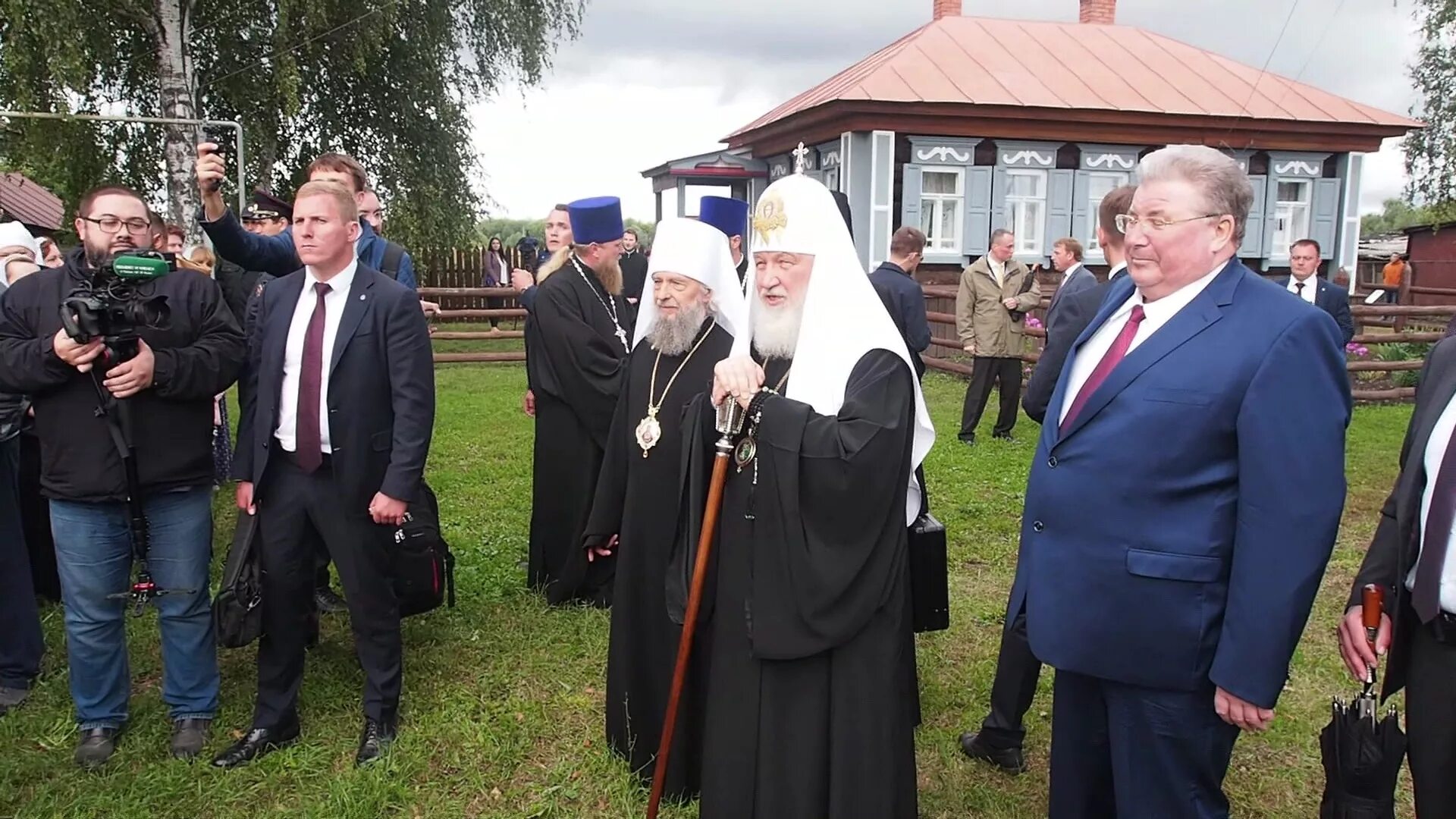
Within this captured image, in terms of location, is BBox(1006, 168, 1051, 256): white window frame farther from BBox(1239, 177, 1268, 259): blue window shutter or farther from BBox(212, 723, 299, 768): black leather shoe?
BBox(212, 723, 299, 768): black leather shoe

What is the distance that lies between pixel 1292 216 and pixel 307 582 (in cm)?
1960

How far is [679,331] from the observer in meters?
3.93

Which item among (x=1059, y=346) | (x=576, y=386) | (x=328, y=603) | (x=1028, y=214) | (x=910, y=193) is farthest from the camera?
(x=1028, y=214)

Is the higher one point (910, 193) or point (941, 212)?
point (910, 193)

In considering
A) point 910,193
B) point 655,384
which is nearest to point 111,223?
point 655,384

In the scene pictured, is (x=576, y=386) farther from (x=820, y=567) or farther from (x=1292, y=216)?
(x=1292, y=216)

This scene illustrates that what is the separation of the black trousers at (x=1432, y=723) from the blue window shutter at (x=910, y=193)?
49.8 ft

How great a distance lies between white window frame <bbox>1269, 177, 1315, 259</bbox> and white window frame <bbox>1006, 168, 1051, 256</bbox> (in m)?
4.43

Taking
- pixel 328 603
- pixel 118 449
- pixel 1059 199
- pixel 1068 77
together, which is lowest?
pixel 328 603

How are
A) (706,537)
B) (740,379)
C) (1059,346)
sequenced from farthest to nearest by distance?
(1059,346)
(706,537)
(740,379)

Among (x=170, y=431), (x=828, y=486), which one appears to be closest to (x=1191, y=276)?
(x=828, y=486)

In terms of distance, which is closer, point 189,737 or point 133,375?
point 133,375

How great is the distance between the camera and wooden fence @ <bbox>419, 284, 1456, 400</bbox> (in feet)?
41.3

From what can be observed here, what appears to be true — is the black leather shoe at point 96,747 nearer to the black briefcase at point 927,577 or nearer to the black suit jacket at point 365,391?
the black suit jacket at point 365,391
